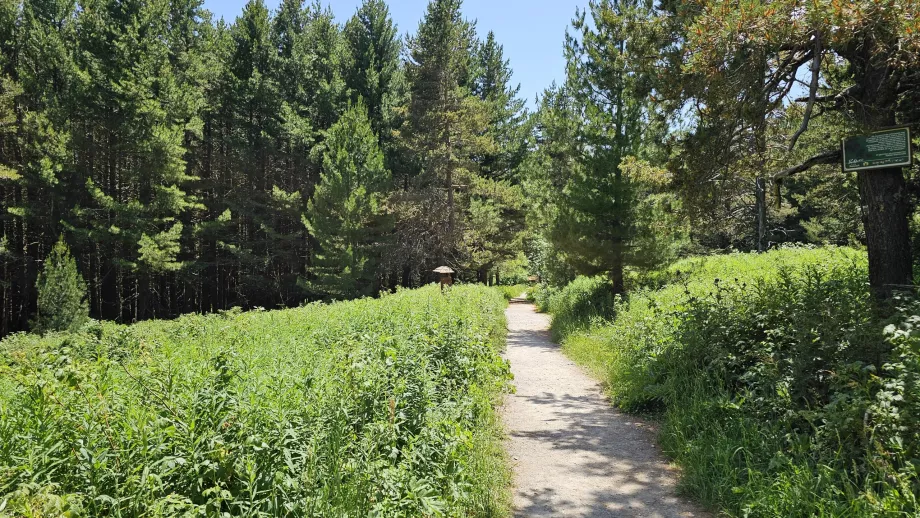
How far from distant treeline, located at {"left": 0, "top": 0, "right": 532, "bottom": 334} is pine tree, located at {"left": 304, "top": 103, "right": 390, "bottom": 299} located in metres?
0.11

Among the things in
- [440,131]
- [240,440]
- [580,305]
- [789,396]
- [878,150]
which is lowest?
[789,396]

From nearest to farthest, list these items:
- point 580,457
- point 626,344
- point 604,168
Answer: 1. point 580,457
2. point 626,344
3. point 604,168

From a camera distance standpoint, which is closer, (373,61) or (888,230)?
(888,230)

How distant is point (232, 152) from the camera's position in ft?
113

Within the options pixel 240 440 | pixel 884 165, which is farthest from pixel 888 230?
pixel 240 440

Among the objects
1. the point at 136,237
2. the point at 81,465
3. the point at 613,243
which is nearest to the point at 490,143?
the point at 613,243

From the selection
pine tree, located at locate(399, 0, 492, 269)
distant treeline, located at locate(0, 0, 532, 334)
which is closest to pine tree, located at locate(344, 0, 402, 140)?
distant treeline, located at locate(0, 0, 532, 334)

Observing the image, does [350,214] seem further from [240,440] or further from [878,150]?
[240,440]

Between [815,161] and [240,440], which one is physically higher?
[815,161]

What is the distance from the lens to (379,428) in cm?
334

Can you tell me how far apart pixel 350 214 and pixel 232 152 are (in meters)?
13.1

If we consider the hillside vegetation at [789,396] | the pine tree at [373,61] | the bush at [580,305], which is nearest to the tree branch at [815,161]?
the hillside vegetation at [789,396]

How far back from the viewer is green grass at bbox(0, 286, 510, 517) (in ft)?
7.60

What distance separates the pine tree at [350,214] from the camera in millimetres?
27219
